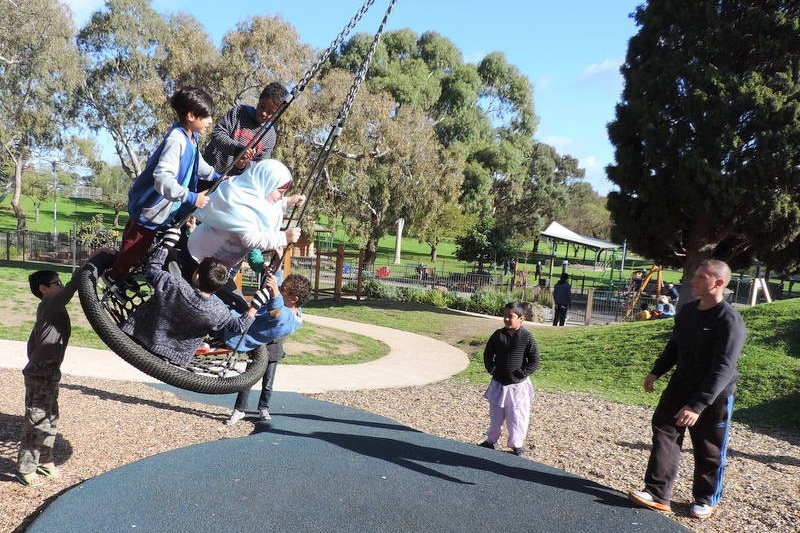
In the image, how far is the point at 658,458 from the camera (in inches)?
197

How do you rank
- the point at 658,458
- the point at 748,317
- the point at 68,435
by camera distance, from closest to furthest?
the point at 658,458 → the point at 68,435 → the point at 748,317

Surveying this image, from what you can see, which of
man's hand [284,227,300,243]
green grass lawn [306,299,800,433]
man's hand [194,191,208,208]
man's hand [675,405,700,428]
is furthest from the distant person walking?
man's hand [194,191,208,208]

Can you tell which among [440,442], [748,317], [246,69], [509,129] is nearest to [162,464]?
[440,442]

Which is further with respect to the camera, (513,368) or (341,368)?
(341,368)

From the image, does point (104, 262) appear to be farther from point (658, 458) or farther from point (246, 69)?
point (246, 69)

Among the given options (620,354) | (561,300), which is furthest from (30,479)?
(561,300)

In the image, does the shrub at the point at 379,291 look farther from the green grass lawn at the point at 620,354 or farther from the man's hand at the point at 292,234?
the man's hand at the point at 292,234

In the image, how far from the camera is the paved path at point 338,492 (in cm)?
451

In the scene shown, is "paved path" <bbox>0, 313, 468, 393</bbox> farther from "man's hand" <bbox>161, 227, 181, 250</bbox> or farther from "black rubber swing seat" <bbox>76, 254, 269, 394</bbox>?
"man's hand" <bbox>161, 227, 181, 250</bbox>

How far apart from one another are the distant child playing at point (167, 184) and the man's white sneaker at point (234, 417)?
388 centimetres

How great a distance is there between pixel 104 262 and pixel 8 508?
90.4 inches

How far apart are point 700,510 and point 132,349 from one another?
4497mm

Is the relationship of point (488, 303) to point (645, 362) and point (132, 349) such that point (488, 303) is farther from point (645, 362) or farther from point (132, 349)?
point (132, 349)

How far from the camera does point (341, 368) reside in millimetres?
12211
